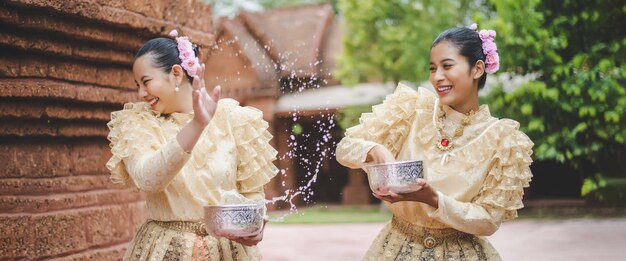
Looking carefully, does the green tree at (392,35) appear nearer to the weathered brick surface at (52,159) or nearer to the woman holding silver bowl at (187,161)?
the weathered brick surface at (52,159)

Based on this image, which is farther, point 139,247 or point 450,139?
point 450,139

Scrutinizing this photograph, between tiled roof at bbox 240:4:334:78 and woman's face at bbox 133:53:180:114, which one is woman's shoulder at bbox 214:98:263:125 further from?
tiled roof at bbox 240:4:334:78

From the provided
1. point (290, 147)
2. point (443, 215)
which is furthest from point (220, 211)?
point (290, 147)

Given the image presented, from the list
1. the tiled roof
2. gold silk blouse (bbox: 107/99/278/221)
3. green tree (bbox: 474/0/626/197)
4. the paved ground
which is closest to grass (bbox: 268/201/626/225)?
the paved ground

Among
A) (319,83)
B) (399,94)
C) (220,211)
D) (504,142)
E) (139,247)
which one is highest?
(319,83)

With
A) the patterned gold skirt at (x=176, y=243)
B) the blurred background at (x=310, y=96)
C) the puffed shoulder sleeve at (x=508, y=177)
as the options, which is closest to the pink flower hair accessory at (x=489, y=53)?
the puffed shoulder sleeve at (x=508, y=177)

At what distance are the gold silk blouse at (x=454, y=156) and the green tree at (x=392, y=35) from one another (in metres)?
12.4

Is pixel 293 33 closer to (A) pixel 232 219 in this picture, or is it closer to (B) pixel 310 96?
(B) pixel 310 96

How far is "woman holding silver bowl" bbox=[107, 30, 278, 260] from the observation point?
243 centimetres

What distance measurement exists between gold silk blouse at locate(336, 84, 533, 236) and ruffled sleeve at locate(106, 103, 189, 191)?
0.71 metres

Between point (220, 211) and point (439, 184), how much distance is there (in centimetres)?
87

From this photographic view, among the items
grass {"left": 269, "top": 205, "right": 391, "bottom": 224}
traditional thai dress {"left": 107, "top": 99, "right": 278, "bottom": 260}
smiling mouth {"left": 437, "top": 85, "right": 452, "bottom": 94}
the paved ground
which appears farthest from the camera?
grass {"left": 269, "top": 205, "right": 391, "bottom": 224}

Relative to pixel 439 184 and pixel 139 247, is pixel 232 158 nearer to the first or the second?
pixel 139 247

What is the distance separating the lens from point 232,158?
2.53m
